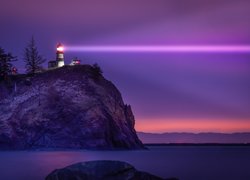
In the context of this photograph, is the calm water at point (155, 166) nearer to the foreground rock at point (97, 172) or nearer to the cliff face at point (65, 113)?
the foreground rock at point (97, 172)

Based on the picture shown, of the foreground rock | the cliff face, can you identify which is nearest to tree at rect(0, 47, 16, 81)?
the cliff face

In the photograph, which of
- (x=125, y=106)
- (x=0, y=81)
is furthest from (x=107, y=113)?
(x=0, y=81)

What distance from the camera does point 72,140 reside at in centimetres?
12181

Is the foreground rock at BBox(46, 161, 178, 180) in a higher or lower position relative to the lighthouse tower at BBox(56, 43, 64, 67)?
lower

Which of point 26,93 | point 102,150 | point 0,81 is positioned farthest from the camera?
point 0,81

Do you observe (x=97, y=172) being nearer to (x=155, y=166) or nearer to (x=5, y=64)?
(x=155, y=166)

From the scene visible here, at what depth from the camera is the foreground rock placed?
1084 inches

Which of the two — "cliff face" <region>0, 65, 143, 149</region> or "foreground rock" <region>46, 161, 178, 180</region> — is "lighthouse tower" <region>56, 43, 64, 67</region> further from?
"foreground rock" <region>46, 161, 178, 180</region>

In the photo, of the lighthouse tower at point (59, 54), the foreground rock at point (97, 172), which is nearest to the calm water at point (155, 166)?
the foreground rock at point (97, 172)

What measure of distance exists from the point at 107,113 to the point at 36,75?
2461cm

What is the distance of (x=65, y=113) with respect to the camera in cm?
12525

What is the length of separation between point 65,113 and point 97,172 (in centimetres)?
9838

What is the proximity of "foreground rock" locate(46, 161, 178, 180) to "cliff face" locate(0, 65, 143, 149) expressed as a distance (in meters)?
92.5

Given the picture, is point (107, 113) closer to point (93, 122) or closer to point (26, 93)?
point (93, 122)
